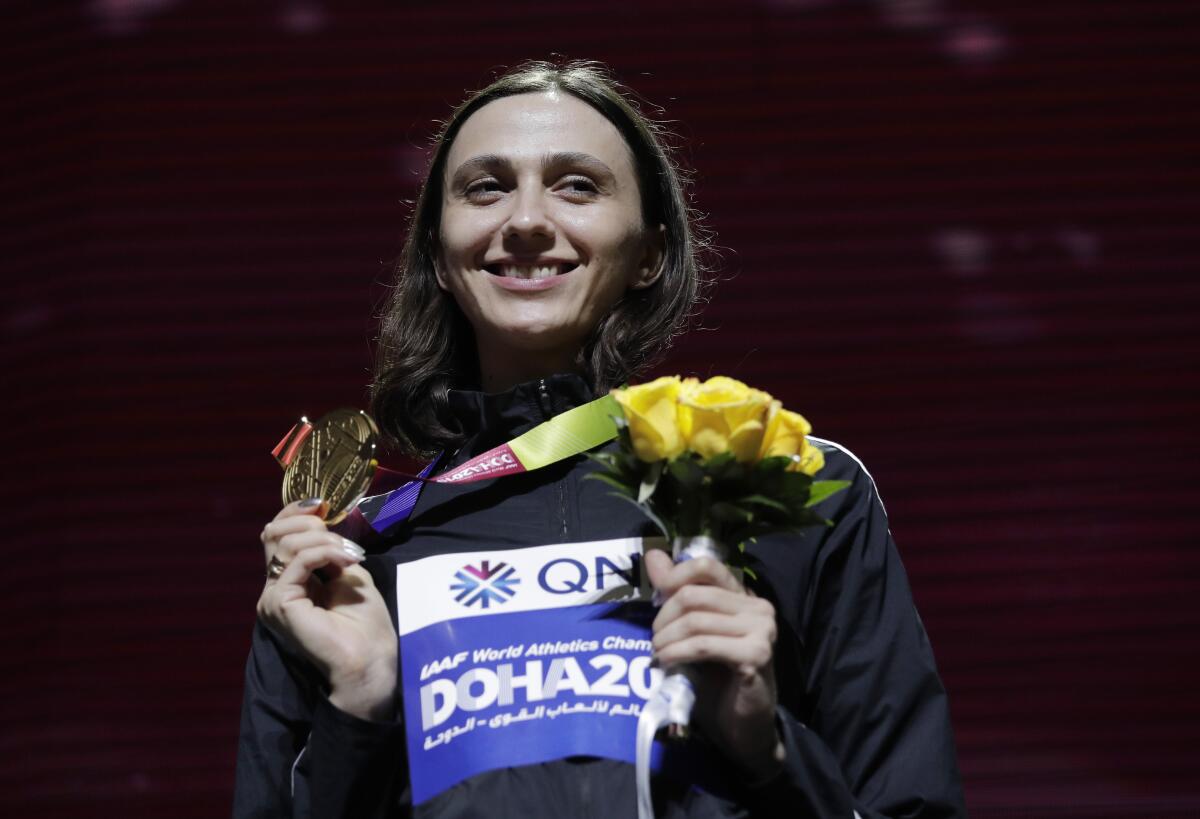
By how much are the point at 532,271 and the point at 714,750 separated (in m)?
0.84

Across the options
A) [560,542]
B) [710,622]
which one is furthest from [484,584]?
[710,622]

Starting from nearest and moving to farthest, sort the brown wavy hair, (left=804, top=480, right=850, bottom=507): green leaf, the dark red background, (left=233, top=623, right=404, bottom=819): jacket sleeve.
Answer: (left=804, top=480, right=850, bottom=507): green leaf, (left=233, top=623, right=404, bottom=819): jacket sleeve, the brown wavy hair, the dark red background

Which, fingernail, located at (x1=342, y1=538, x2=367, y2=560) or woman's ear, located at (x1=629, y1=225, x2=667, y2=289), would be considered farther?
woman's ear, located at (x1=629, y1=225, x2=667, y2=289)

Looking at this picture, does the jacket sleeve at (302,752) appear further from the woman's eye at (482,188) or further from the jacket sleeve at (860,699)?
the woman's eye at (482,188)

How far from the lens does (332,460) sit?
231 centimetres

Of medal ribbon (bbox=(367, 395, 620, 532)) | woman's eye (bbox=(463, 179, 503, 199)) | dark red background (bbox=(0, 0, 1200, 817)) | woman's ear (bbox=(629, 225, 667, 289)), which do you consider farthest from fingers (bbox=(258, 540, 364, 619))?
dark red background (bbox=(0, 0, 1200, 817))

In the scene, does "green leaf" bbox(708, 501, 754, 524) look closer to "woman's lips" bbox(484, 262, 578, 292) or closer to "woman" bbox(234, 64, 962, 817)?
"woman" bbox(234, 64, 962, 817)

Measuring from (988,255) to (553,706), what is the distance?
10.1ft

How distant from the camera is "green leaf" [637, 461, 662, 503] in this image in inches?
75.6

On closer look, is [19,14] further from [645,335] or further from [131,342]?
[645,335]

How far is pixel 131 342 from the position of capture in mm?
4969

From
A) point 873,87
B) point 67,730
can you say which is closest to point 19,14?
point 67,730

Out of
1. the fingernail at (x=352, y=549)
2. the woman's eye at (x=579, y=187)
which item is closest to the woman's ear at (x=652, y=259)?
the woman's eye at (x=579, y=187)

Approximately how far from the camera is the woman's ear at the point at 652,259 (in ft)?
8.95
